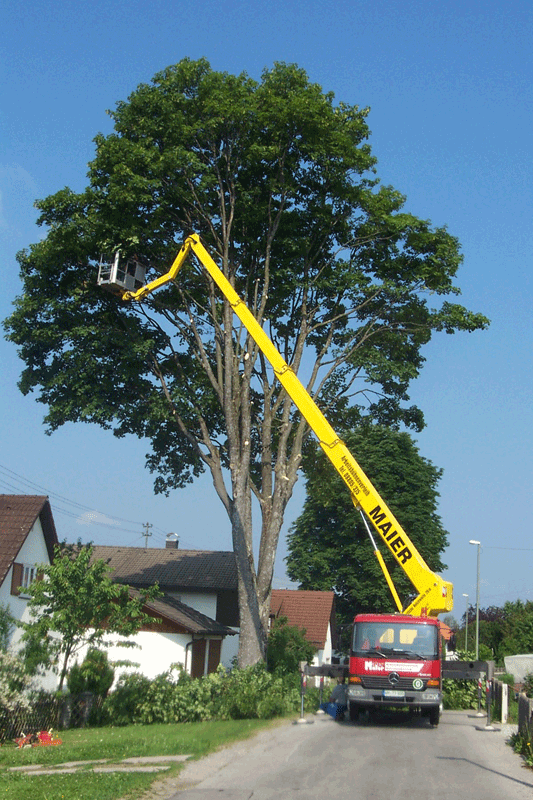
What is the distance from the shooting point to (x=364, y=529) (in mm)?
48844

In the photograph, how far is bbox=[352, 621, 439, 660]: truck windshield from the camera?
1712 centimetres

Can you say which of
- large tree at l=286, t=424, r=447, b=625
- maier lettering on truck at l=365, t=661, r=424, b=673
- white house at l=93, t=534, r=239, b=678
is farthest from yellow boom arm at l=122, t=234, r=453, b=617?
large tree at l=286, t=424, r=447, b=625

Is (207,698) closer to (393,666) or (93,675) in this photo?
(93,675)

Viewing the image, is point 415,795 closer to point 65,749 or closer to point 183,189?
point 65,749

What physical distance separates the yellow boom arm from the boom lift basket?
0.34 meters

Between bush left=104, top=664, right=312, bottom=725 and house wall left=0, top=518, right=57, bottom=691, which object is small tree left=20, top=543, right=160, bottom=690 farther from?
bush left=104, top=664, right=312, bottom=725

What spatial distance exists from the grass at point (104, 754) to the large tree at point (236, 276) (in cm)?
545

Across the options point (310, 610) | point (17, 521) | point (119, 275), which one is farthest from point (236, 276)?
point (310, 610)

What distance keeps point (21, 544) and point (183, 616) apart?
40.6 feet

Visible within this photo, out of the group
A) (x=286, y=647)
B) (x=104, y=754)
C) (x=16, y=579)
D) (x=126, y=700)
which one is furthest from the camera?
(x=286, y=647)

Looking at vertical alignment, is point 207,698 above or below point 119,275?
below

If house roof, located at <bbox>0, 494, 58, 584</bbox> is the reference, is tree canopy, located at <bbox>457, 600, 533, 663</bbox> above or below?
below

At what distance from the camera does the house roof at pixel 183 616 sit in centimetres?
3234

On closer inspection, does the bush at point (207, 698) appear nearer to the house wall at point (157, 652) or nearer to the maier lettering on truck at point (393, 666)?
the maier lettering on truck at point (393, 666)
